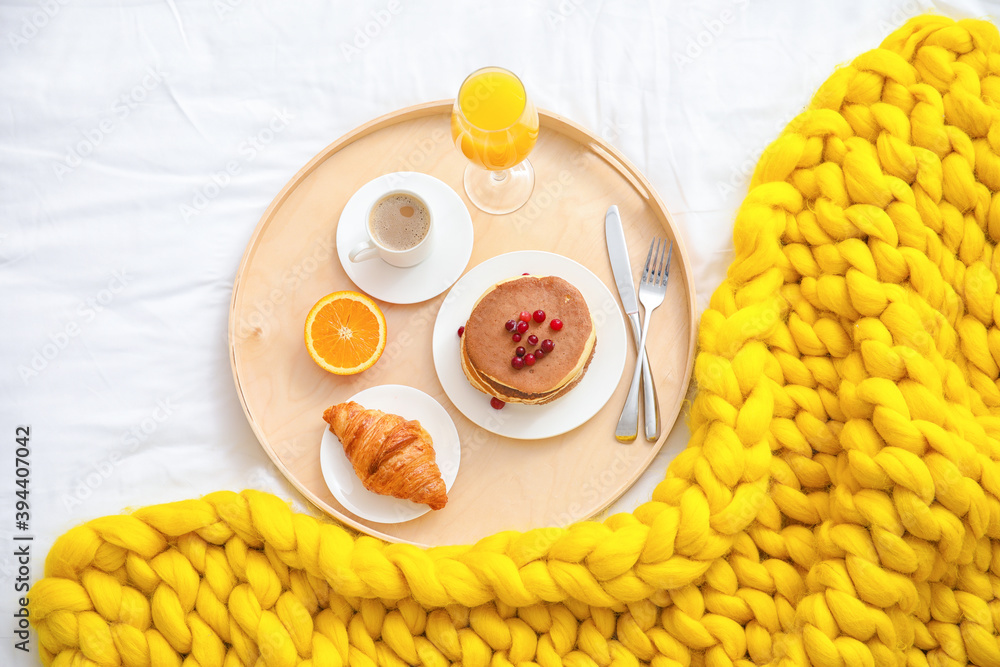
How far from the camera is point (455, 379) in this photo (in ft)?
4.62

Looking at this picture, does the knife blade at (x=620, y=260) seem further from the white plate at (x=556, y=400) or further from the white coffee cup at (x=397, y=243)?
the white coffee cup at (x=397, y=243)

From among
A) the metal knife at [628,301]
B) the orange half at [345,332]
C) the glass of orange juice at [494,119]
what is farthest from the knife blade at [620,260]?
the orange half at [345,332]

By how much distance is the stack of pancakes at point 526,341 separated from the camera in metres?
1.33

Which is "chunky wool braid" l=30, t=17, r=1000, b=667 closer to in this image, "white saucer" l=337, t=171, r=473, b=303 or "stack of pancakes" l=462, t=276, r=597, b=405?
"stack of pancakes" l=462, t=276, r=597, b=405

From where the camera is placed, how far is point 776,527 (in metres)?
1.30

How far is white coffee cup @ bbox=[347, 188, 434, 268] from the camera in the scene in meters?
1.37

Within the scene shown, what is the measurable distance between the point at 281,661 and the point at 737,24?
1.69 meters

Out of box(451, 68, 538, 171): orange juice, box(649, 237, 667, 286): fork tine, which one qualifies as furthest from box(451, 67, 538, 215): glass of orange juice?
box(649, 237, 667, 286): fork tine

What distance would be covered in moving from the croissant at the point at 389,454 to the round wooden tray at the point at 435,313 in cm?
8

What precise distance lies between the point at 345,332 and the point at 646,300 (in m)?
0.62

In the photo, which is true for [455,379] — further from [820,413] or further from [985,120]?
[985,120]

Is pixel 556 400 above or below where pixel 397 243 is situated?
below

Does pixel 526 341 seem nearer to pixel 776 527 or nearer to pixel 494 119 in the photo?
pixel 494 119

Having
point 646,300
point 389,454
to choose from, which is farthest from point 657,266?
point 389,454
